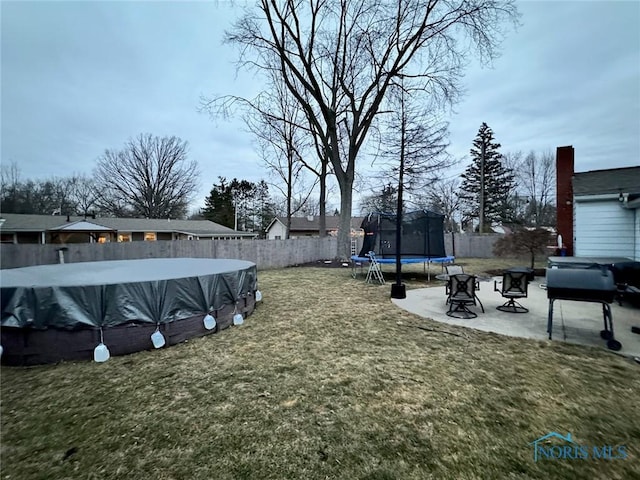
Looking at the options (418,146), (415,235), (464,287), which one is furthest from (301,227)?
(464,287)

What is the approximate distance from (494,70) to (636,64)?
3.72m

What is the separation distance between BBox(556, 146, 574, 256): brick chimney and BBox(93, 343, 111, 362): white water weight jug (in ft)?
44.7

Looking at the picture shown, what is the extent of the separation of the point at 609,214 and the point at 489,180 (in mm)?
22148

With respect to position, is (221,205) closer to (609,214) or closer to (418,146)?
(418,146)

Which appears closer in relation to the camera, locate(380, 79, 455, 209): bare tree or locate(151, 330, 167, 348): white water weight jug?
locate(151, 330, 167, 348): white water weight jug

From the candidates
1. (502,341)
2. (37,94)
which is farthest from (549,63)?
(37,94)

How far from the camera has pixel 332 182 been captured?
2105 centimetres

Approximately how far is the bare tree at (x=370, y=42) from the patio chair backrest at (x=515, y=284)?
8912mm

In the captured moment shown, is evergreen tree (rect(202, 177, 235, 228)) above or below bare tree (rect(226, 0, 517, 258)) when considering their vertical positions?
below

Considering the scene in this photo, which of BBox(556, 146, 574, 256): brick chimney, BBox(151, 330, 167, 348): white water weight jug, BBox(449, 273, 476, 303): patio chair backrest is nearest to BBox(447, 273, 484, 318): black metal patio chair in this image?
BBox(449, 273, 476, 303): patio chair backrest

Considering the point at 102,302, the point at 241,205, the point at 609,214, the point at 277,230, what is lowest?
the point at 102,302

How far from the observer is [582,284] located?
3.48 meters

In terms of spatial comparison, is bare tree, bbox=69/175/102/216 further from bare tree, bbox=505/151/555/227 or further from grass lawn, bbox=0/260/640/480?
bare tree, bbox=505/151/555/227

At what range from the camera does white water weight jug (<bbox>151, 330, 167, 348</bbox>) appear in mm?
3590
